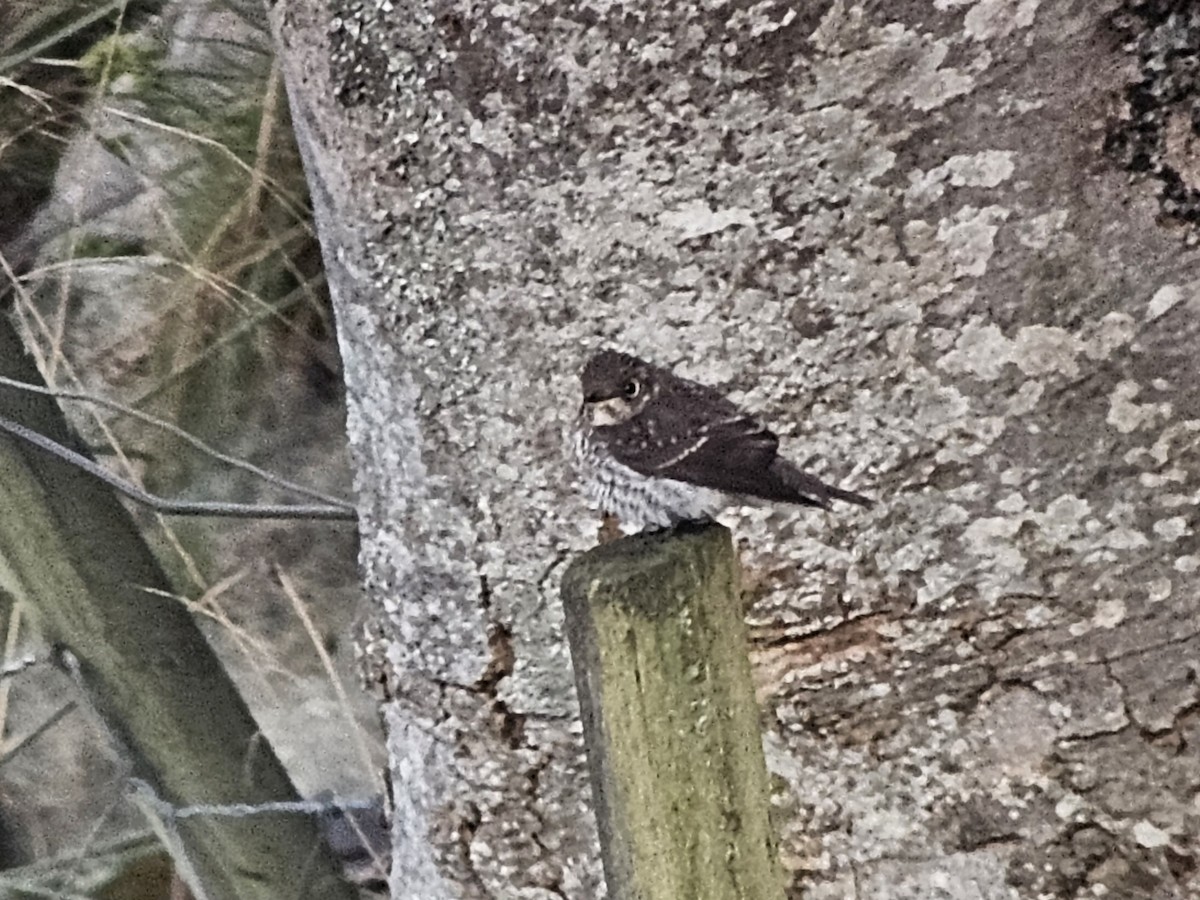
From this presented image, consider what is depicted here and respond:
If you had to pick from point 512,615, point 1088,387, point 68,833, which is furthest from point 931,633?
point 68,833

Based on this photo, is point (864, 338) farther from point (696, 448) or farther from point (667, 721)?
point (667, 721)

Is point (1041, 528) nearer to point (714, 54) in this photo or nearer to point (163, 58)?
point (714, 54)

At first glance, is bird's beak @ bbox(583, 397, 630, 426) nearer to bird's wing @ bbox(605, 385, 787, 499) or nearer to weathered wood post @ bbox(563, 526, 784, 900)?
bird's wing @ bbox(605, 385, 787, 499)

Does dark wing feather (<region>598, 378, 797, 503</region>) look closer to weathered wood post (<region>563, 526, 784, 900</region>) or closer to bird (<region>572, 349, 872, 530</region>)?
bird (<region>572, 349, 872, 530</region>)

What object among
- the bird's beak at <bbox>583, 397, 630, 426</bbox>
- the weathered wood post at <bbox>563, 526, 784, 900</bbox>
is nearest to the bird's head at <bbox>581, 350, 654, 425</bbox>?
the bird's beak at <bbox>583, 397, 630, 426</bbox>

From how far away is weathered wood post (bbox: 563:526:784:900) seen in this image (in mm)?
429

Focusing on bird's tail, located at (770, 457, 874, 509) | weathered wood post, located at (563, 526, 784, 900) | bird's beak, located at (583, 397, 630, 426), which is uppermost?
bird's beak, located at (583, 397, 630, 426)

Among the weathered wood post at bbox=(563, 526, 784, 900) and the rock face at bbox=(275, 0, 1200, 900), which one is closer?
the weathered wood post at bbox=(563, 526, 784, 900)

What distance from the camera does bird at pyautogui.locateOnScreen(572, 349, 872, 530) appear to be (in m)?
0.67

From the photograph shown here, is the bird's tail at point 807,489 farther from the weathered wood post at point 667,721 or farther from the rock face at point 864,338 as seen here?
the weathered wood post at point 667,721

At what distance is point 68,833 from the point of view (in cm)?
184

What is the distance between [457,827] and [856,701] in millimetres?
340

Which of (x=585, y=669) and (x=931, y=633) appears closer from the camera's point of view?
(x=585, y=669)

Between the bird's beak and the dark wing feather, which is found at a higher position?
the bird's beak
